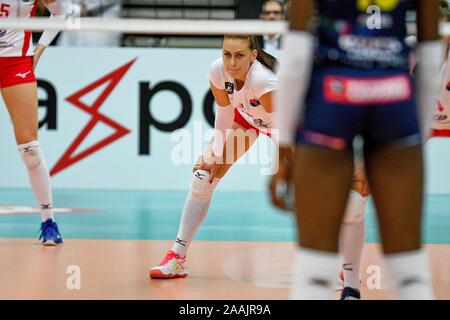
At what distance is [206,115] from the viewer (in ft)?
30.2

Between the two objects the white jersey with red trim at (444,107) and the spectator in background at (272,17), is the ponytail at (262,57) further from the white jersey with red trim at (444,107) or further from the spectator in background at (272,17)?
the spectator in background at (272,17)

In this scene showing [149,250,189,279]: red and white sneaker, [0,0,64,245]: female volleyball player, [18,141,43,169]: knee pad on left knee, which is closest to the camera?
[149,250,189,279]: red and white sneaker

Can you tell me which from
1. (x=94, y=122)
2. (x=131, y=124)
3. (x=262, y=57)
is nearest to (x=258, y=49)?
(x=262, y=57)

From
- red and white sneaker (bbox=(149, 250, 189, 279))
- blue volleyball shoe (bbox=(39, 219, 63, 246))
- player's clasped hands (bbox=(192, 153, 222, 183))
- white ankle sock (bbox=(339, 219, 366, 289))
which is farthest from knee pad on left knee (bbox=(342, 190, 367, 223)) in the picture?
blue volleyball shoe (bbox=(39, 219, 63, 246))

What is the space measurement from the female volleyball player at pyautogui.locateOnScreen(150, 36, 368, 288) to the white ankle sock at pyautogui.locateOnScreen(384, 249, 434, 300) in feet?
4.99

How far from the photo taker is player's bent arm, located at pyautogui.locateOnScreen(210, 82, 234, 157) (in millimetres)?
4277

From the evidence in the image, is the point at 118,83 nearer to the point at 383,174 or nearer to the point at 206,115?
the point at 206,115

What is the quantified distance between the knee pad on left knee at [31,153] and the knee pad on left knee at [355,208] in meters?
2.63

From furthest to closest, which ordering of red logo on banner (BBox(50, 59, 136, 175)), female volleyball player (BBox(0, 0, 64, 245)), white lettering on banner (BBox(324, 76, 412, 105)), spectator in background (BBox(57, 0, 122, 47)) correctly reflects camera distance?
spectator in background (BBox(57, 0, 122, 47))
red logo on banner (BBox(50, 59, 136, 175))
female volleyball player (BBox(0, 0, 64, 245))
white lettering on banner (BBox(324, 76, 412, 105))

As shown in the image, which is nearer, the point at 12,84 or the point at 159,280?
the point at 159,280

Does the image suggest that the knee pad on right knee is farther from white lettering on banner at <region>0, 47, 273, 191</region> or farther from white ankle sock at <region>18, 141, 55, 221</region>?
white lettering on banner at <region>0, 47, 273, 191</region>

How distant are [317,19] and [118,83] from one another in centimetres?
752

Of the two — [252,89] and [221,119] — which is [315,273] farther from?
[221,119]

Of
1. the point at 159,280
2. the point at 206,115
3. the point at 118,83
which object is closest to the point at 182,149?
the point at 206,115
